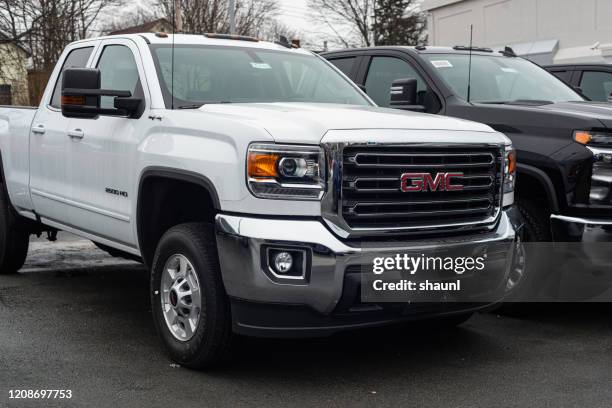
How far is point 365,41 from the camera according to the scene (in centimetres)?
5506

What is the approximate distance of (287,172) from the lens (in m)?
4.25

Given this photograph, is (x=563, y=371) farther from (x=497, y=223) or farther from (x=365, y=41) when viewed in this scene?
(x=365, y=41)

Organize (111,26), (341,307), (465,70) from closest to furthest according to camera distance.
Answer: (341,307)
(465,70)
(111,26)

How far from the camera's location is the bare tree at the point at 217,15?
34.9 m

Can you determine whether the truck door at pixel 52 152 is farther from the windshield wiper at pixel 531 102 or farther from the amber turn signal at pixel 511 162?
the windshield wiper at pixel 531 102

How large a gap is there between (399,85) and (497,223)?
1945 millimetres

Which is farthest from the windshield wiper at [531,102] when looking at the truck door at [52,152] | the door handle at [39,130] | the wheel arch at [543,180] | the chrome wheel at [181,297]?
the door handle at [39,130]

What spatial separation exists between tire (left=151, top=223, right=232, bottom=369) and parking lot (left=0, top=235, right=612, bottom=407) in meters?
0.16

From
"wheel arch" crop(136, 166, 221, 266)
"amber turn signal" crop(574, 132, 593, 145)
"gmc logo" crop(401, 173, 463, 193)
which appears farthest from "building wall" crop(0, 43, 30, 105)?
"gmc logo" crop(401, 173, 463, 193)

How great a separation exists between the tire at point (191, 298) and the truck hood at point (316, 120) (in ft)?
2.30

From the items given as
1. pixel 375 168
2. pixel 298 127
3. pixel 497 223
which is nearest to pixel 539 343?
pixel 497 223

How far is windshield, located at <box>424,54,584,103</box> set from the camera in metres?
6.95

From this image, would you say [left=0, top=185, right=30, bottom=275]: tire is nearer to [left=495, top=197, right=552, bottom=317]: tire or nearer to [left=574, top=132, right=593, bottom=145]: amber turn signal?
[left=495, top=197, right=552, bottom=317]: tire

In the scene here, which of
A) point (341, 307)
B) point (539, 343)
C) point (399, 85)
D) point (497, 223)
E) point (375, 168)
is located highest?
point (399, 85)
